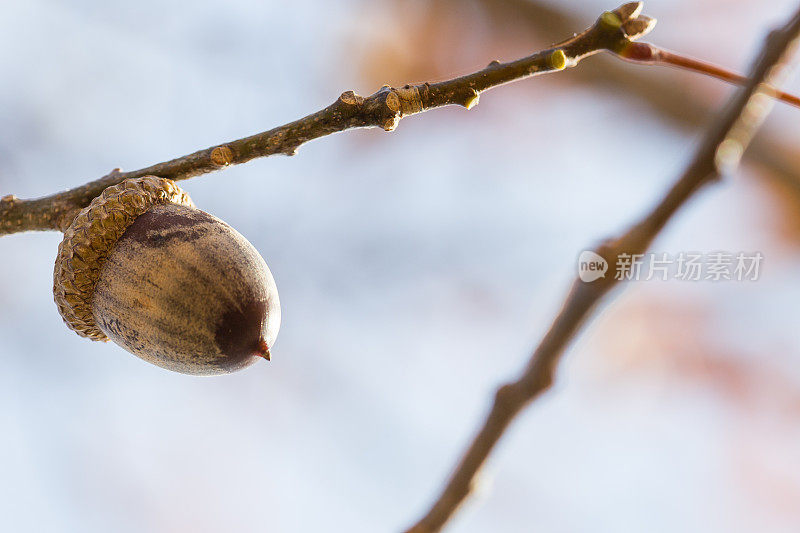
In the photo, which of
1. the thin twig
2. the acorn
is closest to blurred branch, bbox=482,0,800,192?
the thin twig

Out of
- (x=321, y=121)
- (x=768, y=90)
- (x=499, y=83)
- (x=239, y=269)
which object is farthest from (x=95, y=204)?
(x=768, y=90)

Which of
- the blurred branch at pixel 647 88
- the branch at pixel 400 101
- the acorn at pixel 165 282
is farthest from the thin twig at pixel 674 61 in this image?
the blurred branch at pixel 647 88

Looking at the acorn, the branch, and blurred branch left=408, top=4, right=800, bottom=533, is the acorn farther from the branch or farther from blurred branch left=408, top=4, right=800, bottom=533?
blurred branch left=408, top=4, right=800, bottom=533

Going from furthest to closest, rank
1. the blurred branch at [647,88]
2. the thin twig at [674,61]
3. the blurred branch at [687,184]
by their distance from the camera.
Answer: the blurred branch at [647,88] < the thin twig at [674,61] < the blurred branch at [687,184]

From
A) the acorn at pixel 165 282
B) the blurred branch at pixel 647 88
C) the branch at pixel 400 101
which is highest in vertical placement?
the blurred branch at pixel 647 88

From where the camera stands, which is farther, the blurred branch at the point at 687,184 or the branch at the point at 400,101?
the branch at the point at 400,101

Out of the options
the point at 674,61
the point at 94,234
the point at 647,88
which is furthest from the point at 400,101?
the point at 647,88

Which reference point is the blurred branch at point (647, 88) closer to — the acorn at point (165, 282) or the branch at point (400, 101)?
the branch at point (400, 101)

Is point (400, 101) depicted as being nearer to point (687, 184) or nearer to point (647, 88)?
point (687, 184)
